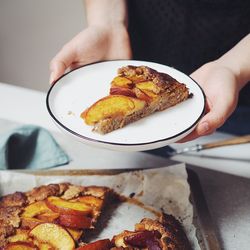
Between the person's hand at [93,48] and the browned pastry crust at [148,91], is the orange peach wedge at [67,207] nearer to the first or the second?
the browned pastry crust at [148,91]

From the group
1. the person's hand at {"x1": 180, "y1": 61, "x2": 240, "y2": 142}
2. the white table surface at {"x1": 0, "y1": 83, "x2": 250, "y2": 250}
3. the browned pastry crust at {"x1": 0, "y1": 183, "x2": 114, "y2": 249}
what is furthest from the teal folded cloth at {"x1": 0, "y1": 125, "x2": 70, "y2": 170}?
the person's hand at {"x1": 180, "y1": 61, "x2": 240, "y2": 142}

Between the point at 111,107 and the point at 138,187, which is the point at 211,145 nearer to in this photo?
the point at 138,187

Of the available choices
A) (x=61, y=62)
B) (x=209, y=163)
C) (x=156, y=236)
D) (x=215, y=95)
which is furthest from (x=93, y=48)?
(x=156, y=236)

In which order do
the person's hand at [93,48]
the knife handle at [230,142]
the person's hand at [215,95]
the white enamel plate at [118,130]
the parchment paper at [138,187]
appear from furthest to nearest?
1. the knife handle at [230,142]
2. the person's hand at [93,48]
3. the parchment paper at [138,187]
4. the person's hand at [215,95]
5. the white enamel plate at [118,130]

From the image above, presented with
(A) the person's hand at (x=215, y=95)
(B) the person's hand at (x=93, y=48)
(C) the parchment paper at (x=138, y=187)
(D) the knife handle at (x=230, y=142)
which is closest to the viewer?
(A) the person's hand at (x=215, y=95)

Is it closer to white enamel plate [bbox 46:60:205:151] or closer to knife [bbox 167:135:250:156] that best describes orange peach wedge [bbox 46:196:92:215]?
white enamel plate [bbox 46:60:205:151]

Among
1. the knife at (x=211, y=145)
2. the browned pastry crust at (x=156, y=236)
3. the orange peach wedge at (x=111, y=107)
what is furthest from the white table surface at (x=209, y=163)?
the orange peach wedge at (x=111, y=107)

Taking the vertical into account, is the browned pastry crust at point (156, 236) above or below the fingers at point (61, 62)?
below
